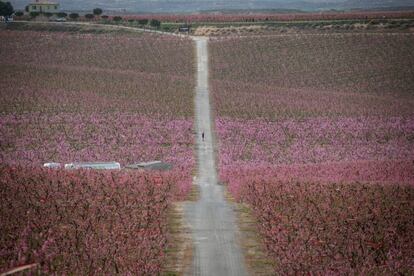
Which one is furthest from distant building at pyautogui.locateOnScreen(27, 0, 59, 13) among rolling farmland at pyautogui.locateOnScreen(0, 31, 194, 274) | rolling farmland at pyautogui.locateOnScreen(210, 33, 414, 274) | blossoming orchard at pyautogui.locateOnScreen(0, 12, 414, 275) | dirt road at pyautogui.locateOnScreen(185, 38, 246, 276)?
dirt road at pyautogui.locateOnScreen(185, 38, 246, 276)

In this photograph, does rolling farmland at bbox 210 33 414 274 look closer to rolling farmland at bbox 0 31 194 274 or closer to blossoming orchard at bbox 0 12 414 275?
blossoming orchard at bbox 0 12 414 275

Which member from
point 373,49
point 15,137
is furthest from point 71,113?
point 373,49

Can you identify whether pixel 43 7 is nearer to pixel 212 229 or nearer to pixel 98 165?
pixel 98 165

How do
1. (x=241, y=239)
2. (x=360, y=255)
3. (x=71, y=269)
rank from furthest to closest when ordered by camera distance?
(x=241, y=239)
(x=360, y=255)
(x=71, y=269)

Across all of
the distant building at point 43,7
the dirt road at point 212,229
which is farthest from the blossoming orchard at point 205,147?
the distant building at point 43,7

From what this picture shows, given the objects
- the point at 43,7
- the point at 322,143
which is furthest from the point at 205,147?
the point at 43,7

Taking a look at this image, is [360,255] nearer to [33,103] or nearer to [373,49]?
[33,103]
